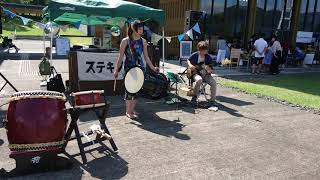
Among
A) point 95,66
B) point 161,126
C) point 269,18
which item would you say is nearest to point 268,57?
point 269,18

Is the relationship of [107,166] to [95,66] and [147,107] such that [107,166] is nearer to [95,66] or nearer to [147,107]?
[147,107]

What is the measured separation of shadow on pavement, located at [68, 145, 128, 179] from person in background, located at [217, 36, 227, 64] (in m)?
12.2

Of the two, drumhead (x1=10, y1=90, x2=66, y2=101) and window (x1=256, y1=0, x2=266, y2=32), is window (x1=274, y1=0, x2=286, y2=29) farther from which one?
drumhead (x1=10, y1=90, x2=66, y2=101)

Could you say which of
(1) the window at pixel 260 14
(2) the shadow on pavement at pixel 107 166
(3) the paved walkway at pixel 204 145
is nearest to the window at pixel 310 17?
(1) the window at pixel 260 14

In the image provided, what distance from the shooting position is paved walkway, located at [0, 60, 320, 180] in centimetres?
440

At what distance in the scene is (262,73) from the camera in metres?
14.8

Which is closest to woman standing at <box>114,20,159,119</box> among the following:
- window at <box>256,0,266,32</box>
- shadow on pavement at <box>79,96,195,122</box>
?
shadow on pavement at <box>79,96,195,122</box>

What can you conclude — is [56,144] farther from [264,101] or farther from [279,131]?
A: [264,101]

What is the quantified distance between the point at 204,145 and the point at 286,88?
265 inches

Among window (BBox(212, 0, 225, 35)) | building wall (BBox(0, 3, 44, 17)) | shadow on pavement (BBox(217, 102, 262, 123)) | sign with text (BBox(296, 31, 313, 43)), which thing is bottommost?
shadow on pavement (BBox(217, 102, 262, 123))

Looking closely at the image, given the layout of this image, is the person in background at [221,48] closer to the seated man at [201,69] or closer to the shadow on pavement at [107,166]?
the seated man at [201,69]

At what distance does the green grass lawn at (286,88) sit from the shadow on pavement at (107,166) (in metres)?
5.79

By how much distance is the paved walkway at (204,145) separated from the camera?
4.40 m

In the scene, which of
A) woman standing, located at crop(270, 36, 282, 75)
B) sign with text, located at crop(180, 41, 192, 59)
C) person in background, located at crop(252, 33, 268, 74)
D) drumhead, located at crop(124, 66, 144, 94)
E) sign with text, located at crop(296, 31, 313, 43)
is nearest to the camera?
drumhead, located at crop(124, 66, 144, 94)
